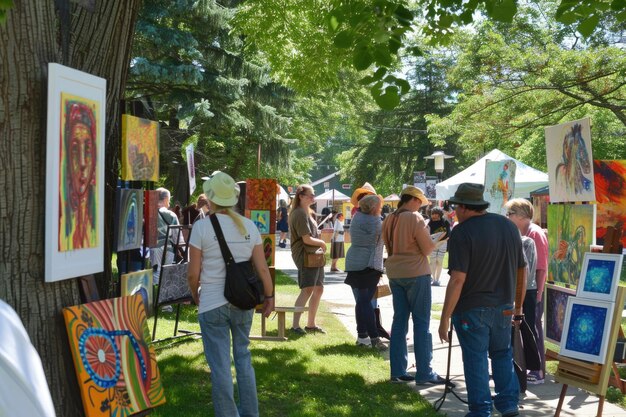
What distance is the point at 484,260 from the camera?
6305 millimetres

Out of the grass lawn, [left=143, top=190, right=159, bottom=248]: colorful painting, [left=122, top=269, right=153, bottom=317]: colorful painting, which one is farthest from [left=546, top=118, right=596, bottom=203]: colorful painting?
[left=122, top=269, right=153, bottom=317]: colorful painting

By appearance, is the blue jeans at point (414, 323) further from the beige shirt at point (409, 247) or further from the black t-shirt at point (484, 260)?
the black t-shirt at point (484, 260)

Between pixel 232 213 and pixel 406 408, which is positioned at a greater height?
pixel 232 213

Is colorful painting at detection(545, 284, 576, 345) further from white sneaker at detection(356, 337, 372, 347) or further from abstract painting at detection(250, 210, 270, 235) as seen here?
abstract painting at detection(250, 210, 270, 235)

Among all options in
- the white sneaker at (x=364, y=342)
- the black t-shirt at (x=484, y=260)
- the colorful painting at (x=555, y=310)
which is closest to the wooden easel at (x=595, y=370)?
the black t-shirt at (x=484, y=260)

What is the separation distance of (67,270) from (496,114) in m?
15.9

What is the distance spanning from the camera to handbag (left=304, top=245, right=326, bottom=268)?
1038 centimetres

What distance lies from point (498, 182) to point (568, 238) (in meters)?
4.18

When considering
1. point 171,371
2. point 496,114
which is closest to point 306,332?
point 171,371

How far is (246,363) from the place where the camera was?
588 centimetres

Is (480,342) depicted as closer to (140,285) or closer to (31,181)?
(140,285)

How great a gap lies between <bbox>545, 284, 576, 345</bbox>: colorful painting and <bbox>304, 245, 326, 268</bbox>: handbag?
3.08 meters

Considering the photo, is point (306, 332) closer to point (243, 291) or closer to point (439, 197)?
point (243, 291)

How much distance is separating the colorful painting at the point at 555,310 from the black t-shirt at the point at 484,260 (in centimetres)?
190
